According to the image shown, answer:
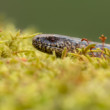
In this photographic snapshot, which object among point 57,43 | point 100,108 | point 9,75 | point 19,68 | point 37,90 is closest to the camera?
point 100,108

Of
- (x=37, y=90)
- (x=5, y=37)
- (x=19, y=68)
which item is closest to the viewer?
(x=37, y=90)

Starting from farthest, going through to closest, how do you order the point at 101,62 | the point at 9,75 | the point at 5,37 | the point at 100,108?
1. the point at 5,37
2. the point at 101,62
3. the point at 9,75
4. the point at 100,108

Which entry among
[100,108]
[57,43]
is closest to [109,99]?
[100,108]

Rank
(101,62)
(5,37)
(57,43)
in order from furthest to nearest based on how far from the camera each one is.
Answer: (57,43) → (5,37) → (101,62)

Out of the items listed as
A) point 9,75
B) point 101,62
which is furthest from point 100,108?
point 101,62

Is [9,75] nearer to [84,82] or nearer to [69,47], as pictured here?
[84,82]

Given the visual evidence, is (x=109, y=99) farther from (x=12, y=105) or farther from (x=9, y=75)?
(x=9, y=75)

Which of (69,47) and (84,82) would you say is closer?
(84,82)

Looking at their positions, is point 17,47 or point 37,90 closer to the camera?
point 37,90
